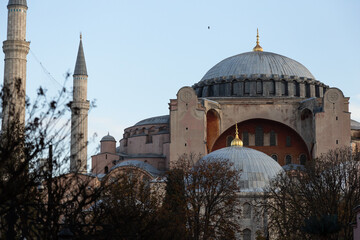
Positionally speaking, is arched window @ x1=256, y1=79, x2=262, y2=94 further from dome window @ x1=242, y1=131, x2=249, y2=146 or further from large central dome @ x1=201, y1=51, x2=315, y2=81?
dome window @ x1=242, y1=131, x2=249, y2=146

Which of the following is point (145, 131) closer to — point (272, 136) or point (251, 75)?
point (251, 75)

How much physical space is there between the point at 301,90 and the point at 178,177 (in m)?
15.9

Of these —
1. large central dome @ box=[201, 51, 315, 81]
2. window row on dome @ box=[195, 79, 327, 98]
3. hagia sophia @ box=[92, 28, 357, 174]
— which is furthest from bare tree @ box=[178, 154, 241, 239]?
large central dome @ box=[201, 51, 315, 81]

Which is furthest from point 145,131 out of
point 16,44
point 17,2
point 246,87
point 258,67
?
point 17,2

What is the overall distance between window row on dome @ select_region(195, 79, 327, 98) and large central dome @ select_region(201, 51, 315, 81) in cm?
74

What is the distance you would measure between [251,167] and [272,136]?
6668 mm

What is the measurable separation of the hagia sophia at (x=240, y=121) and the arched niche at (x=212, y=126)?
0.06 meters

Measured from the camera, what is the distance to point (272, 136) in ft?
160

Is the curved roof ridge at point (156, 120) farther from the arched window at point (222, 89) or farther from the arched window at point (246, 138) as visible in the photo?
the arched window at point (246, 138)

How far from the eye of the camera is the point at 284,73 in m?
51.4

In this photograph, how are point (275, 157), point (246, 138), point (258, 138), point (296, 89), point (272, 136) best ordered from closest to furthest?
point (275, 157) → point (272, 136) → point (258, 138) → point (246, 138) → point (296, 89)

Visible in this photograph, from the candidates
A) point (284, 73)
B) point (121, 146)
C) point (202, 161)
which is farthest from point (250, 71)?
point (202, 161)

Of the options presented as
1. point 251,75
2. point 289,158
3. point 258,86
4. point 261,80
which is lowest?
point 289,158

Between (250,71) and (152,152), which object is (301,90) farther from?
(152,152)
